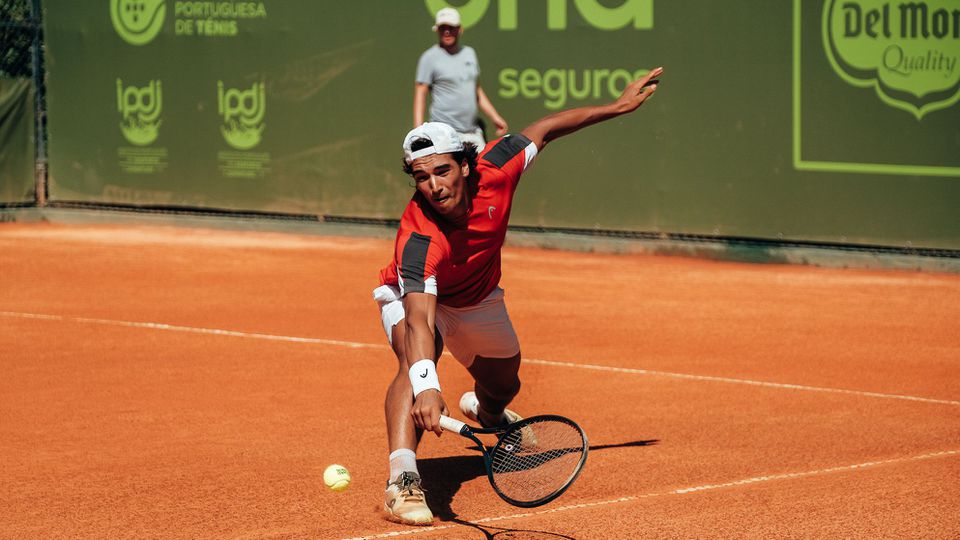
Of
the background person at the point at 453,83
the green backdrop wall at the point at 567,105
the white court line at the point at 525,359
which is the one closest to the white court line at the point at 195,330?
the white court line at the point at 525,359

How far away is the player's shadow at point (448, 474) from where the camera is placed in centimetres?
614

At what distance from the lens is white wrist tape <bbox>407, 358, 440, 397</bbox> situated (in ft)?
17.6

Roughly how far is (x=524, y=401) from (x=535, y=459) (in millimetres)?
2884

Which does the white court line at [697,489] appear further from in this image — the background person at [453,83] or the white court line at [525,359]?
the background person at [453,83]

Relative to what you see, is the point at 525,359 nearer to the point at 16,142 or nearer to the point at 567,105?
the point at 567,105

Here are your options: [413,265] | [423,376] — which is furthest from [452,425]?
[413,265]

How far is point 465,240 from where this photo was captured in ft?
19.7

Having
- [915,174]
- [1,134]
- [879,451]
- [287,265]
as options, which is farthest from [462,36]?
[879,451]

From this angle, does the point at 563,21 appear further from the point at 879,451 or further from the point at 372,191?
the point at 879,451

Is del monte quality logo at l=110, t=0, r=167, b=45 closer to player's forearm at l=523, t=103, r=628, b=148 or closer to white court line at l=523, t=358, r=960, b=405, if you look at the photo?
white court line at l=523, t=358, r=960, b=405

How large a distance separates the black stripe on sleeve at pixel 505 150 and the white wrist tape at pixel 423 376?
113cm

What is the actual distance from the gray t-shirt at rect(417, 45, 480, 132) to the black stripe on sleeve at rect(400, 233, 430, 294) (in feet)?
26.9

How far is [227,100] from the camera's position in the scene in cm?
1745

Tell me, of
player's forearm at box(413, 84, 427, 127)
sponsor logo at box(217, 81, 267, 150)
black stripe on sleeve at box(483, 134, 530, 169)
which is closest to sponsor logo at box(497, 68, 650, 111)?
player's forearm at box(413, 84, 427, 127)
